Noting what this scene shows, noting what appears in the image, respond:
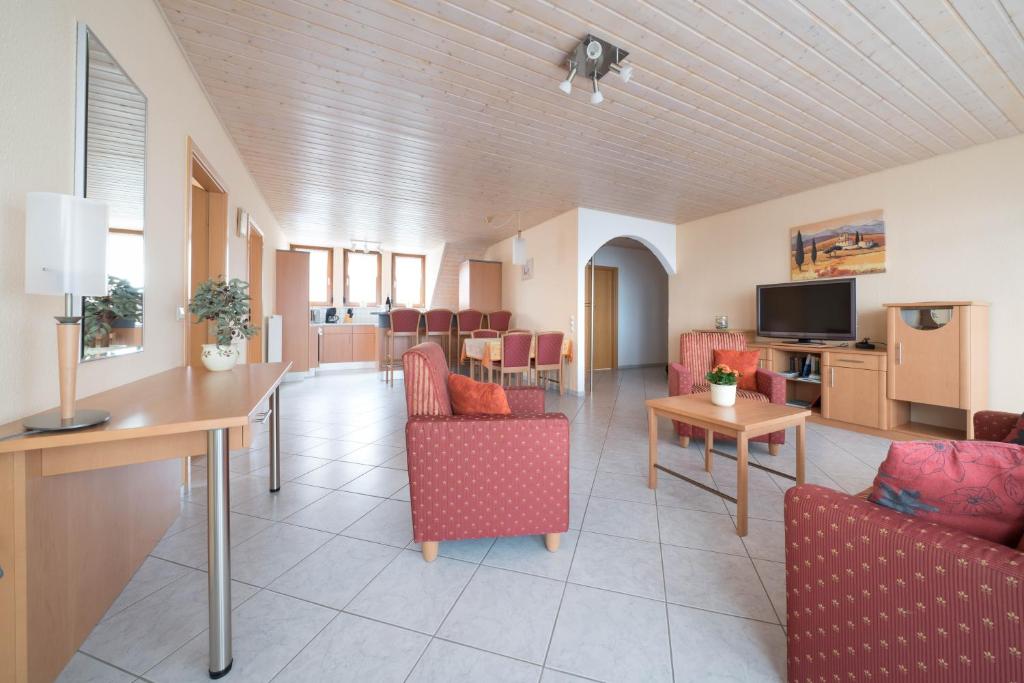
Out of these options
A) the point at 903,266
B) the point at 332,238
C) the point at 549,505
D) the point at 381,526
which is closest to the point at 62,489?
the point at 381,526

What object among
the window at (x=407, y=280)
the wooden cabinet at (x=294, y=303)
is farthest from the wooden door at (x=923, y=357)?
the window at (x=407, y=280)

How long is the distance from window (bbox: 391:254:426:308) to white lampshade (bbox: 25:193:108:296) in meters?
8.10

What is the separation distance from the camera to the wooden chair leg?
173cm

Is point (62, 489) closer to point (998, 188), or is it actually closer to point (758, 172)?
point (758, 172)

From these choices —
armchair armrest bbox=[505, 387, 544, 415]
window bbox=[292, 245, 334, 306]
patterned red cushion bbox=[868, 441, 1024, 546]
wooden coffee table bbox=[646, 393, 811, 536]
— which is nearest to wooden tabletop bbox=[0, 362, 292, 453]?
armchair armrest bbox=[505, 387, 544, 415]

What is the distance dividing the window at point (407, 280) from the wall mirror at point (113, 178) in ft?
23.7

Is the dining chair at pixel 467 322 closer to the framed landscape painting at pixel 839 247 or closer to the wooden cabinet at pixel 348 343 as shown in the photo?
the wooden cabinet at pixel 348 343

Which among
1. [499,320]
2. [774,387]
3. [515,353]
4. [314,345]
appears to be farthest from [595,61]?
[314,345]

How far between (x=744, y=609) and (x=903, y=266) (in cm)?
434

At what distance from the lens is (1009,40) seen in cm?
228

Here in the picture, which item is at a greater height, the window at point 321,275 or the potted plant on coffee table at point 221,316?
the window at point 321,275

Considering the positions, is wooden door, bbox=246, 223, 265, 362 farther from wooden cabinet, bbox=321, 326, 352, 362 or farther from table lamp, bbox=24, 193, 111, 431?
table lamp, bbox=24, 193, 111, 431

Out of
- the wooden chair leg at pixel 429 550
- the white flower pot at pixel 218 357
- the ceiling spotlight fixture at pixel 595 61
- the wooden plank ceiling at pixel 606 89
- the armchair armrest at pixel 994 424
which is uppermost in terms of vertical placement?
the wooden plank ceiling at pixel 606 89

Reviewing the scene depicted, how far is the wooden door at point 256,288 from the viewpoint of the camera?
15.5 ft
